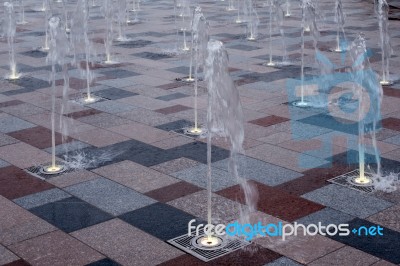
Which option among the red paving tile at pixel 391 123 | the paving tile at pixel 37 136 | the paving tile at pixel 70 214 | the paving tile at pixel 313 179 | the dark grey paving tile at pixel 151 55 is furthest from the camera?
the dark grey paving tile at pixel 151 55

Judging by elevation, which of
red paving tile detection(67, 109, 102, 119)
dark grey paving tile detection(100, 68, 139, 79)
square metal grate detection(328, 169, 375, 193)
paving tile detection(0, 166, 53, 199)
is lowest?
paving tile detection(0, 166, 53, 199)

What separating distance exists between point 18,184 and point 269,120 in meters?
3.27

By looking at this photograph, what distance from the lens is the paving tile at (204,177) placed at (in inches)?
248

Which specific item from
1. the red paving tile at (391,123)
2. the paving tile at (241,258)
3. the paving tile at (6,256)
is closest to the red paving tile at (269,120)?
the red paving tile at (391,123)

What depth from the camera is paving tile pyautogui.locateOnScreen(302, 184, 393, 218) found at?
564 centimetres

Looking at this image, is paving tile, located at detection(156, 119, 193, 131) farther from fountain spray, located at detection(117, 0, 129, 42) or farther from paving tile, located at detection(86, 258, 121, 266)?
fountain spray, located at detection(117, 0, 129, 42)

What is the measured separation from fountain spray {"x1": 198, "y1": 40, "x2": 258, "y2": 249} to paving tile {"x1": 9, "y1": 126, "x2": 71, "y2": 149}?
2.02 metres

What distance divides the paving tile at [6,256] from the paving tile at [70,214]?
1.69ft

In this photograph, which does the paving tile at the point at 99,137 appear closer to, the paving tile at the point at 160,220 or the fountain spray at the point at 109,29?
the paving tile at the point at 160,220

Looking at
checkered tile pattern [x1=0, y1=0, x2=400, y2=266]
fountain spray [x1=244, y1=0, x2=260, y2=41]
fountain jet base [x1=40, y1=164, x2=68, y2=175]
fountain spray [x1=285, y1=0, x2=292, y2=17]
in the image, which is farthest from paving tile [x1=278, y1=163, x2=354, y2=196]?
fountain spray [x1=285, y1=0, x2=292, y2=17]

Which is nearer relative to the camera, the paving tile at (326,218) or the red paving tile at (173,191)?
the paving tile at (326,218)

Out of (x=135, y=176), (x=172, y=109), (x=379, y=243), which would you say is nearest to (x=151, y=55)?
(x=172, y=109)

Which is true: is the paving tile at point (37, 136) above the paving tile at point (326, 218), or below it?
above

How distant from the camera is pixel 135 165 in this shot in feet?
22.5
